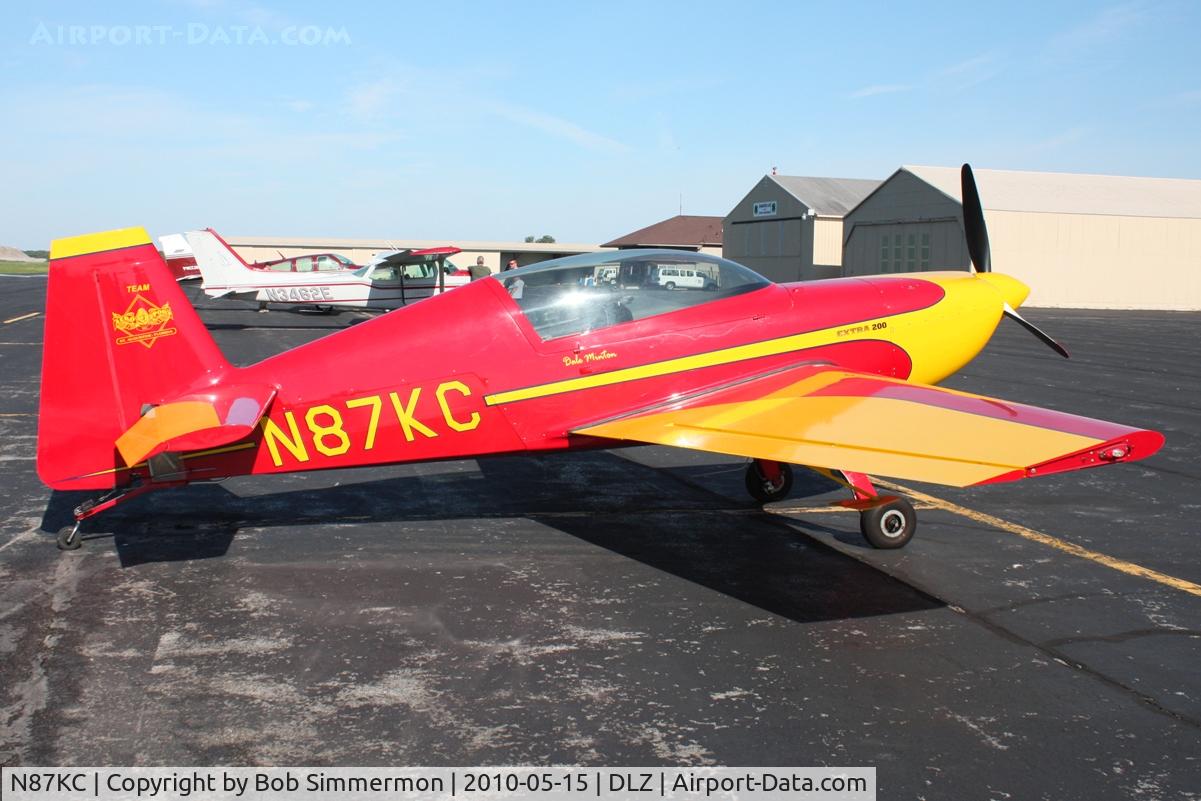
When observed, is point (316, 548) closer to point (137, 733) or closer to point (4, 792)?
point (137, 733)

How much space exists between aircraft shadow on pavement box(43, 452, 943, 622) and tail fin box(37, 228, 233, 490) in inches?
33.6

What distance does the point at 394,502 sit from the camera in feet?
26.6

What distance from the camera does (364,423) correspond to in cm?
631

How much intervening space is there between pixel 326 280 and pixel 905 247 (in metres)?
29.9

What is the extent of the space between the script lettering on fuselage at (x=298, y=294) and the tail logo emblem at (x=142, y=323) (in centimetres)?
2199

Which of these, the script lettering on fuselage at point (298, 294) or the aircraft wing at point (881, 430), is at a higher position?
the script lettering on fuselage at point (298, 294)

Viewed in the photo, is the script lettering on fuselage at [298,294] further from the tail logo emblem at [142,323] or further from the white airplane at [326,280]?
the tail logo emblem at [142,323]

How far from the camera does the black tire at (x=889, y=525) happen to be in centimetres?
666

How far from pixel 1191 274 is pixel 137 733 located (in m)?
54.5

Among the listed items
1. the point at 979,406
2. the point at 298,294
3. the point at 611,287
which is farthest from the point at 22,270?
the point at 979,406

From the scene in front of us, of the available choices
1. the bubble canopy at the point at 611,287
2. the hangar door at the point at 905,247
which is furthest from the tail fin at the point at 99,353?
the hangar door at the point at 905,247

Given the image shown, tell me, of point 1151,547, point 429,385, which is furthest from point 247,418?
point 1151,547

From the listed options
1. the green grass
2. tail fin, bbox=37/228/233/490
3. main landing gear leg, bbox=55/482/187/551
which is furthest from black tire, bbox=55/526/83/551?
the green grass

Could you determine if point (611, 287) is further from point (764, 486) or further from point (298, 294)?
point (298, 294)
